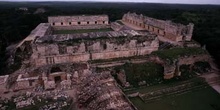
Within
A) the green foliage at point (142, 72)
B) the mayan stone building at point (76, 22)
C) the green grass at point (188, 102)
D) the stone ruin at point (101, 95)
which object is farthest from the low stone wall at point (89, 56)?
the mayan stone building at point (76, 22)

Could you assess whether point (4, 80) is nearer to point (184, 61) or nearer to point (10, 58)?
point (10, 58)

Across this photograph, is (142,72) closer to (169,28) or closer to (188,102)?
(188,102)

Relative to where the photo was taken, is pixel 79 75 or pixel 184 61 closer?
pixel 79 75

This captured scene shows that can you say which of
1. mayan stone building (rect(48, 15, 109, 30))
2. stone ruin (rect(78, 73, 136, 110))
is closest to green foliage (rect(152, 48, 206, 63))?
stone ruin (rect(78, 73, 136, 110))

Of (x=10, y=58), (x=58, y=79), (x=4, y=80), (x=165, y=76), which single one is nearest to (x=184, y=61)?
(x=165, y=76)

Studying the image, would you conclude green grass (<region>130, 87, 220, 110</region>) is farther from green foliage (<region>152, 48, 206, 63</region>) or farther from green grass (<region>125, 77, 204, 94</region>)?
green foliage (<region>152, 48, 206, 63</region>)

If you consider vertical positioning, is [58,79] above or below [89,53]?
below

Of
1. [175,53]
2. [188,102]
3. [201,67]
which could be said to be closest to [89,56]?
[175,53]

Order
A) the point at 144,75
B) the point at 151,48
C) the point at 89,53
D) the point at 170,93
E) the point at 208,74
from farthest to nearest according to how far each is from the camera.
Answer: the point at 151,48 → the point at 89,53 → the point at 208,74 → the point at 144,75 → the point at 170,93
